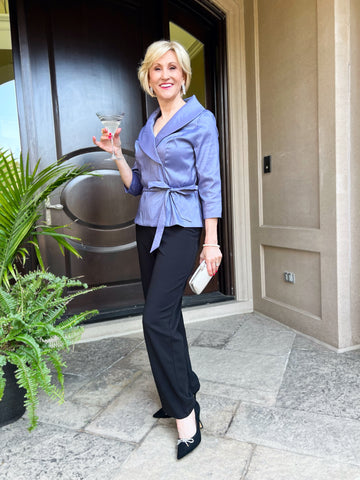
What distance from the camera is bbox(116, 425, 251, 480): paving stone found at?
1.21 m

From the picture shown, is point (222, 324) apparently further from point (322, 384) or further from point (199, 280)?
point (199, 280)

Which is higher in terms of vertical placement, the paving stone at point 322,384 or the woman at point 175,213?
the woman at point 175,213

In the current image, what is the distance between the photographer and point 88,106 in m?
2.51

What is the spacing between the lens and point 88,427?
1500 millimetres

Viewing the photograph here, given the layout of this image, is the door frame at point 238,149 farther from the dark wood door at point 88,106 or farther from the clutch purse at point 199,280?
the clutch purse at point 199,280

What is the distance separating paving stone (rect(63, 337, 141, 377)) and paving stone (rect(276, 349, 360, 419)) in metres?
0.99

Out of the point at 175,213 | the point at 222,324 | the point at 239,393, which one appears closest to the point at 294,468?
the point at 239,393

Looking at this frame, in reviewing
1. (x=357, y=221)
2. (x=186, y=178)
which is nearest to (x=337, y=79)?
(x=357, y=221)

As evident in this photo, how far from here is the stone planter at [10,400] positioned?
1.53 meters

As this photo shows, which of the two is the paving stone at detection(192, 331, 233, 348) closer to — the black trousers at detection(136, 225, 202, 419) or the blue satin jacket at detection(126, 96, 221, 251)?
the black trousers at detection(136, 225, 202, 419)

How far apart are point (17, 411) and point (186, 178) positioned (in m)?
1.25

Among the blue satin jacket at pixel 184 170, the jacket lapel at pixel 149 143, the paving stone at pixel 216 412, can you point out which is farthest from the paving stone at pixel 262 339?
the jacket lapel at pixel 149 143

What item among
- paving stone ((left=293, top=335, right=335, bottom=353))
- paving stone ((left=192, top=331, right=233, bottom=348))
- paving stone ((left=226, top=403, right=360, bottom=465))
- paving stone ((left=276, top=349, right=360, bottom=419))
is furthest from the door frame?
paving stone ((left=226, top=403, right=360, bottom=465))

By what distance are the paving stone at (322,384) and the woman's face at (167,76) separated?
1.41 meters
